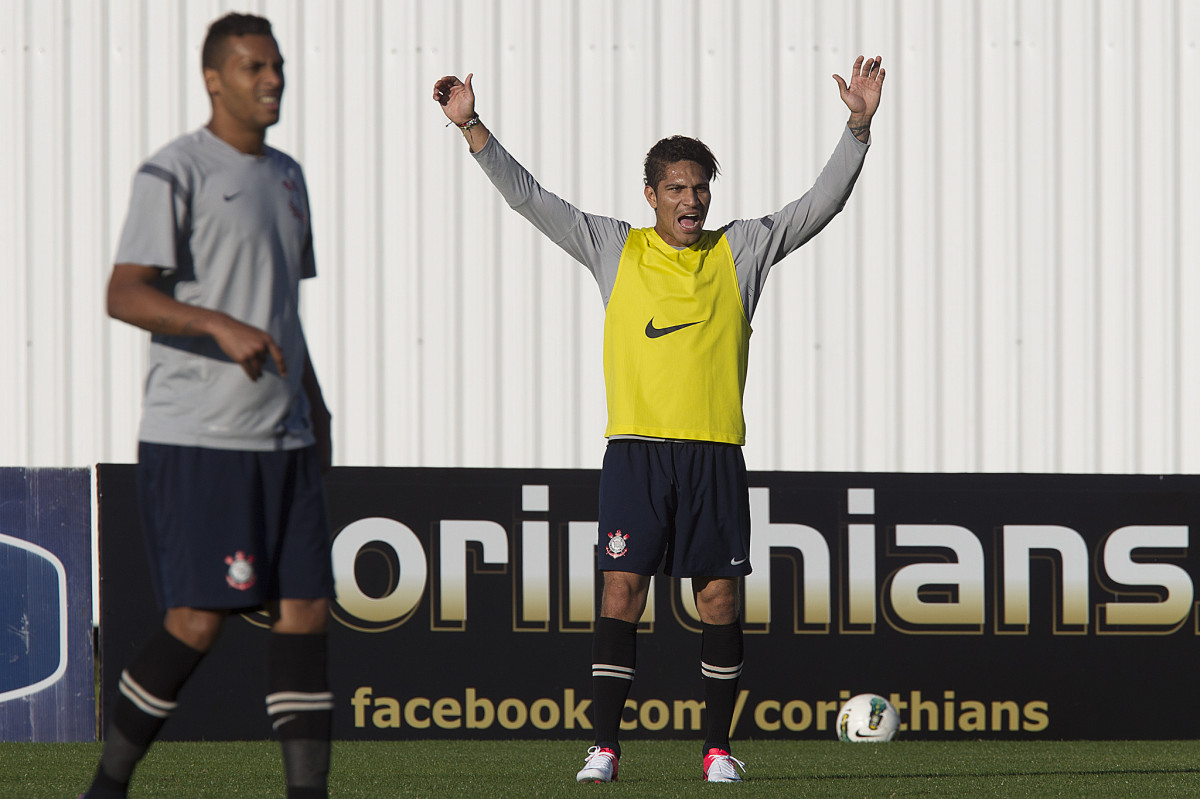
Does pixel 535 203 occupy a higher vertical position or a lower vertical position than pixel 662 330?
higher

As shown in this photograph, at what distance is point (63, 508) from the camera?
5.58 metres

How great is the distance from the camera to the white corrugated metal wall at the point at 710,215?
618 cm

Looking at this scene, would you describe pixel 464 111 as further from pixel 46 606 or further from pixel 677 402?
pixel 46 606

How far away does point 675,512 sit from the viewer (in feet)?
13.9

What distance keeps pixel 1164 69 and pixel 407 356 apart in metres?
3.67

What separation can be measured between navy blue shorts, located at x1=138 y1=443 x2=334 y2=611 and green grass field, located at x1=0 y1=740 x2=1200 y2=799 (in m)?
1.46

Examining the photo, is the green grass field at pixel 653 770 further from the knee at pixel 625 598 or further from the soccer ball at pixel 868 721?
the knee at pixel 625 598

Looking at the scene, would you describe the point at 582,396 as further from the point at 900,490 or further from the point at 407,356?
the point at 900,490

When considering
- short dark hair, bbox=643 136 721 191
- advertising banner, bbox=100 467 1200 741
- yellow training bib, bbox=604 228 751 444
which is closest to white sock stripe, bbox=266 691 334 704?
yellow training bib, bbox=604 228 751 444

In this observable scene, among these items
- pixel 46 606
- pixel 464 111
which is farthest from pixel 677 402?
pixel 46 606

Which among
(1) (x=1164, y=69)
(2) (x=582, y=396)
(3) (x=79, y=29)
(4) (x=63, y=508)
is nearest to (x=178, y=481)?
(4) (x=63, y=508)

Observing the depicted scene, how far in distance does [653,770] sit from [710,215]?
8.77 feet

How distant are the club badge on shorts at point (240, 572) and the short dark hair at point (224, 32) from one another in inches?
37.6

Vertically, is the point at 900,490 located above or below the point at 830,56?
below
